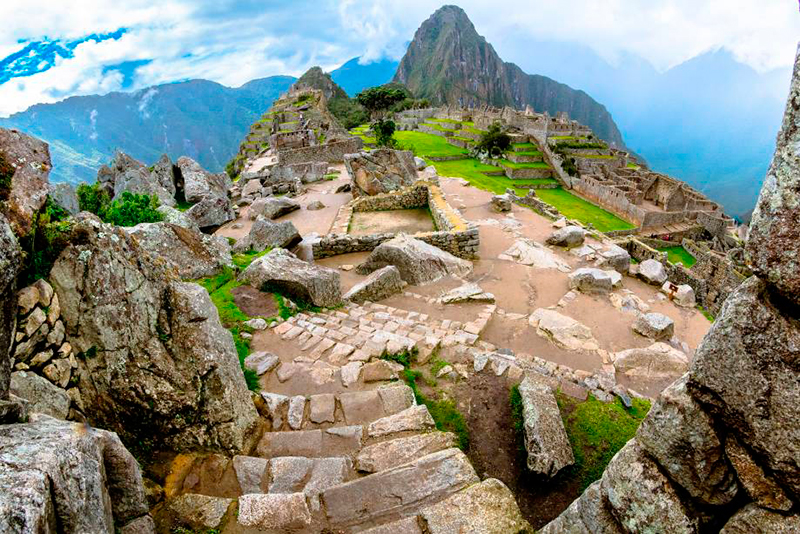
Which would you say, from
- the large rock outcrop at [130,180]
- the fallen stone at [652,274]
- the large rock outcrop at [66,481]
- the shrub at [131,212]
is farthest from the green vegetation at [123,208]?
the fallen stone at [652,274]

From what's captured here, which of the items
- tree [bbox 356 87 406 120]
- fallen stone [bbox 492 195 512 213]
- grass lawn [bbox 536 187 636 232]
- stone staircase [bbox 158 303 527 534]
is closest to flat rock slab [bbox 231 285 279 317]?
stone staircase [bbox 158 303 527 534]

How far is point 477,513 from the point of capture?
13.1ft

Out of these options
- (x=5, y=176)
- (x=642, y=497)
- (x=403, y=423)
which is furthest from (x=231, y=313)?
(x=642, y=497)

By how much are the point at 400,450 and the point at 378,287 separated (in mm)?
6206

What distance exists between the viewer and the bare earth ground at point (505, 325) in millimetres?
5566

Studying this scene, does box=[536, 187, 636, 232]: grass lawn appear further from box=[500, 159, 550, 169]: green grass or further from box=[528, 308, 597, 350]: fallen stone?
box=[528, 308, 597, 350]: fallen stone

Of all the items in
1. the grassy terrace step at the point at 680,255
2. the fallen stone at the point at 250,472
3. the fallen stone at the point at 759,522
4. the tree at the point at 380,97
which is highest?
the tree at the point at 380,97

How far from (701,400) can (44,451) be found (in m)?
4.06

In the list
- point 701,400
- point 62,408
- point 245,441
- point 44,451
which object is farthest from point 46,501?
point 701,400

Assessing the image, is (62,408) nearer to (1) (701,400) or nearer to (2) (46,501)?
(2) (46,501)

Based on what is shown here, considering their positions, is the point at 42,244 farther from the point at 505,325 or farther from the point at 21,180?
the point at 505,325

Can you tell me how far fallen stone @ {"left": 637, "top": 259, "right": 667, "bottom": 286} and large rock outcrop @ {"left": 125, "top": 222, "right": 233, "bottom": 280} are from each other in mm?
12519

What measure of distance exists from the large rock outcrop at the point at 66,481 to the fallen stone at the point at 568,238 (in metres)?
14.6

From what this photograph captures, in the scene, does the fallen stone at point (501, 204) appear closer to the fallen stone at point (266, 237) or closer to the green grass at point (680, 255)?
the fallen stone at point (266, 237)
